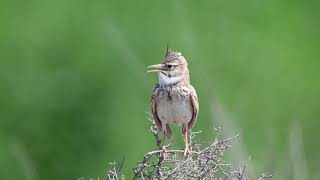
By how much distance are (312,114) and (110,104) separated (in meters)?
3.08

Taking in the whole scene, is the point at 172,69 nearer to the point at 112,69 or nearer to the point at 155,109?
the point at 155,109

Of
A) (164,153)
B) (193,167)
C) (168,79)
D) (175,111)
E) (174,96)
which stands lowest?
(193,167)

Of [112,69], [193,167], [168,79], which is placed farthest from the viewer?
[112,69]

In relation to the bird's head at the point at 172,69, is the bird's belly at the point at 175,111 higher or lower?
lower

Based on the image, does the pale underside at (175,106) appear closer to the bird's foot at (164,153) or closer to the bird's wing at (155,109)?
the bird's wing at (155,109)

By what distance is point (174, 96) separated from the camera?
27.4 ft

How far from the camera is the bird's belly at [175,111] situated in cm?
822

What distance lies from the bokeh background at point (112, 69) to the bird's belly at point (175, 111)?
8.83m

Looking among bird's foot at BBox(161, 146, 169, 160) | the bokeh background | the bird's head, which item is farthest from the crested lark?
the bokeh background

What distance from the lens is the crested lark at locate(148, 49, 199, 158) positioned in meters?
8.23

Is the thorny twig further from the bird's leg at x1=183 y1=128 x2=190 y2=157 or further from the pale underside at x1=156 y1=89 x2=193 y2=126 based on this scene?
the pale underside at x1=156 y1=89 x2=193 y2=126

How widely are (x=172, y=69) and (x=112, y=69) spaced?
11085mm

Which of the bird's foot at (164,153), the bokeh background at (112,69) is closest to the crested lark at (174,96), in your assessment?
the bird's foot at (164,153)

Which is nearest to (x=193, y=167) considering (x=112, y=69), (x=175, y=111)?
(x=175, y=111)
